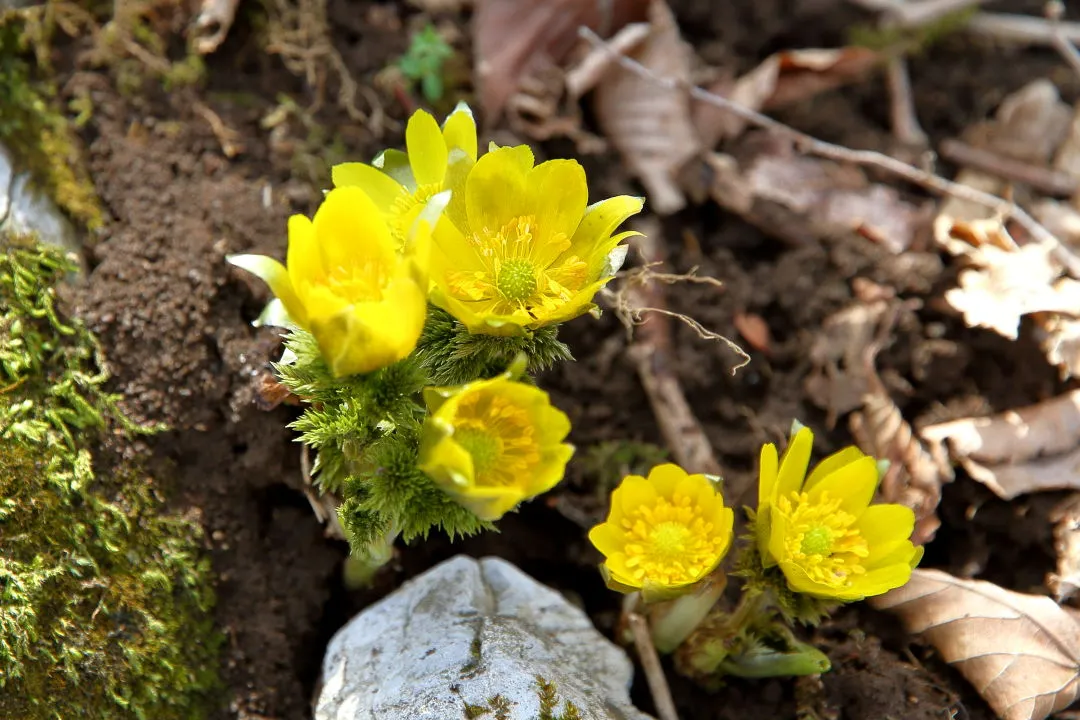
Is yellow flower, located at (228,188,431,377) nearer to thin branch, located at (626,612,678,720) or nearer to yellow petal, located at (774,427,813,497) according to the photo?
yellow petal, located at (774,427,813,497)

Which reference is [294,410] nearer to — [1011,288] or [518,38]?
[518,38]

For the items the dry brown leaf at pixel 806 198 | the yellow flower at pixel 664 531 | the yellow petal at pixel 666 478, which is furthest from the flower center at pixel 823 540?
the dry brown leaf at pixel 806 198

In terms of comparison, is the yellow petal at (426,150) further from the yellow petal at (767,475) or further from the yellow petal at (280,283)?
the yellow petal at (767,475)

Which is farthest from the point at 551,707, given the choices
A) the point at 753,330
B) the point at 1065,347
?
the point at 1065,347

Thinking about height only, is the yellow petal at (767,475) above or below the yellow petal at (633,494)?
above

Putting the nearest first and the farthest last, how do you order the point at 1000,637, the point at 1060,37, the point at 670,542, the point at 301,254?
1. the point at 301,254
2. the point at 670,542
3. the point at 1000,637
4. the point at 1060,37

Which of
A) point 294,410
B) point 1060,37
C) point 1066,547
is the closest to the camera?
point 294,410

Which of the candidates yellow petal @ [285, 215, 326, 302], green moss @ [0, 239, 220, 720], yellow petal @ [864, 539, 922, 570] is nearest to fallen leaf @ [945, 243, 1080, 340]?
yellow petal @ [864, 539, 922, 570]
